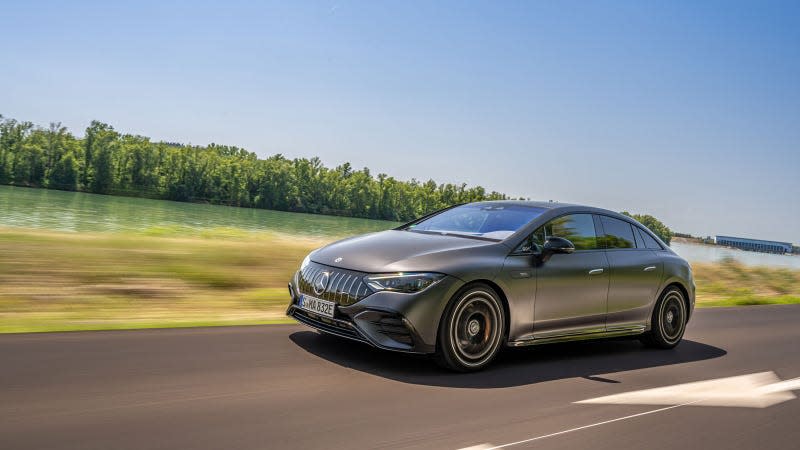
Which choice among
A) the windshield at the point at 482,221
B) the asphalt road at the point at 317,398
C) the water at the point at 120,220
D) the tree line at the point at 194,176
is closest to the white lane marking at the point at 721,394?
the asphalt road at the point at 317,398

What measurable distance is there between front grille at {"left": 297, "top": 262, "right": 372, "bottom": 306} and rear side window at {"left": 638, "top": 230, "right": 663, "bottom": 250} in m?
3.75

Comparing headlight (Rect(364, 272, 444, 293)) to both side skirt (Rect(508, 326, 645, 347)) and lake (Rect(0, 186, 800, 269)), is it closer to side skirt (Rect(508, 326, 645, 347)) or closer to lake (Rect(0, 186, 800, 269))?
side skirt (Rect(508, 326, 645, 347))

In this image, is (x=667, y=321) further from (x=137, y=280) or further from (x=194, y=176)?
(x=194, y=176)

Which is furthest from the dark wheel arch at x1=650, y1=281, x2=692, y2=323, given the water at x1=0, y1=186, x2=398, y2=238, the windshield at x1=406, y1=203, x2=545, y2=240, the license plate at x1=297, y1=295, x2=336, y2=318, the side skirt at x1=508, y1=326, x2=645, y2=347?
the water at x1=0, y1=186, x2=398, y2=238

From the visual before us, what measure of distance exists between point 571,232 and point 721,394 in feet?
6.38

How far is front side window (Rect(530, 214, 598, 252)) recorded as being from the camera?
657cm

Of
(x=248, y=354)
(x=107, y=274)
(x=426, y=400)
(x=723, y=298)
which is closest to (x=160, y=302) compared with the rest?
(x=107, y=274)

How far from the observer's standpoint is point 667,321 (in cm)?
805

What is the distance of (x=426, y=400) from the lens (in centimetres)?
503

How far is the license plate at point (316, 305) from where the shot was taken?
19.0 feet

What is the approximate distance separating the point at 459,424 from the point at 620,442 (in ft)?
3.28

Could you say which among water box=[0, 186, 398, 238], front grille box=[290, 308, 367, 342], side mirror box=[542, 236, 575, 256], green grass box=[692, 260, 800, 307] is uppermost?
side mirror box=[542, 236, 575, 256]

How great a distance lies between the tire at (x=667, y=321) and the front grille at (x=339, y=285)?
150 inches

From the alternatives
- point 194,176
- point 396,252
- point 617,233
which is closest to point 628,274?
point 617,233
